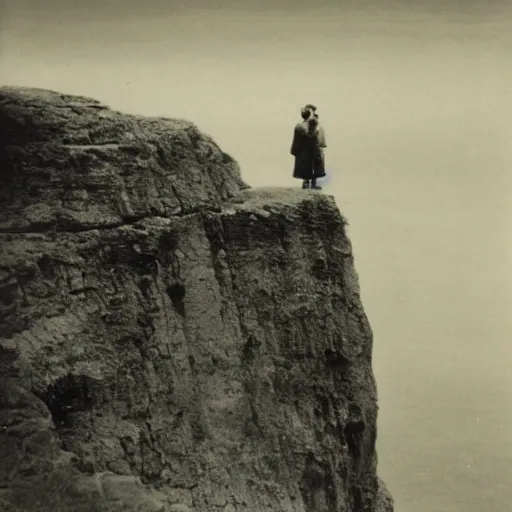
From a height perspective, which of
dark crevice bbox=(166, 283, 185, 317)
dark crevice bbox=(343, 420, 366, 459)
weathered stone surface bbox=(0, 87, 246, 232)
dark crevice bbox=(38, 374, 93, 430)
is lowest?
dark crevice bbox=(343, 420, 366, 459)

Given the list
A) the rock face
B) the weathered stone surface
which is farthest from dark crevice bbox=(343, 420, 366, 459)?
the weathered stone surface

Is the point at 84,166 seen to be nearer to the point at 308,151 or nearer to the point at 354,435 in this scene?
the point at 308,151

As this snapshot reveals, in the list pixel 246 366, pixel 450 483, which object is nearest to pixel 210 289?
pixel 246 366

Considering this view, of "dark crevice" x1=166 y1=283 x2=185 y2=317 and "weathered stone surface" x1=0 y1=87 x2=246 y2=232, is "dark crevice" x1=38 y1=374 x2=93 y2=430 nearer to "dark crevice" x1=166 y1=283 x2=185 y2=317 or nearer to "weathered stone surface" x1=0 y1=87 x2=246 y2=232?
"dark crevice" x1=166 y1=283 x2=185 y2=317

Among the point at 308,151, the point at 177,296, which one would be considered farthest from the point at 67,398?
the point at 308,151

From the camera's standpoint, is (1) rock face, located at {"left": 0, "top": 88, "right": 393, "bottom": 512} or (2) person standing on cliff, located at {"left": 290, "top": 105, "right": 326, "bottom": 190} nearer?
(1) rock face, located at {"left": 0, "top": 88, "right": 393, "bottom": 512}

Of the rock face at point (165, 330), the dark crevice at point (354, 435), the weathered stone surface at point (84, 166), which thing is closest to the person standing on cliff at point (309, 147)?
the rock face at point (165, 330)

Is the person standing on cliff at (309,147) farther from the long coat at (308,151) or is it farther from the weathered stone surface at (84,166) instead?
the weathered stone surface at (84,166)
